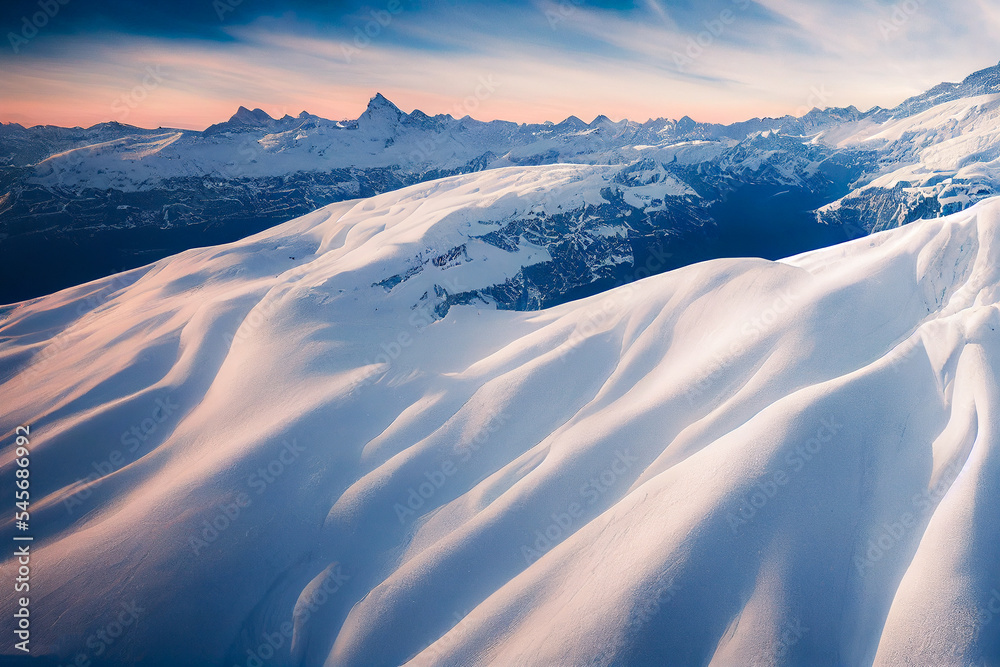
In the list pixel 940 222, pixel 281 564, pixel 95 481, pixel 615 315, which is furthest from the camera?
pixel 615 315

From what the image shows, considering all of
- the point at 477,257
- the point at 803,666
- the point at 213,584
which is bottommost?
the point at 803,666

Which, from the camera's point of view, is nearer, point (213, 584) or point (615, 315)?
point (213, 584)

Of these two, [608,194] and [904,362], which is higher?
[608,194]

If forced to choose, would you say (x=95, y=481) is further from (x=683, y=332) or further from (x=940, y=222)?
(x=940, y=222)

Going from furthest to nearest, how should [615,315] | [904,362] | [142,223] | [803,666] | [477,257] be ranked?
[142,223] → [477,257] → [615,315] → [904,362] → [803,666]

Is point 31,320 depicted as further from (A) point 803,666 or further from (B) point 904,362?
(B) point 904,362

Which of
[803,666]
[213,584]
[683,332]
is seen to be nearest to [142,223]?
[213,584]
